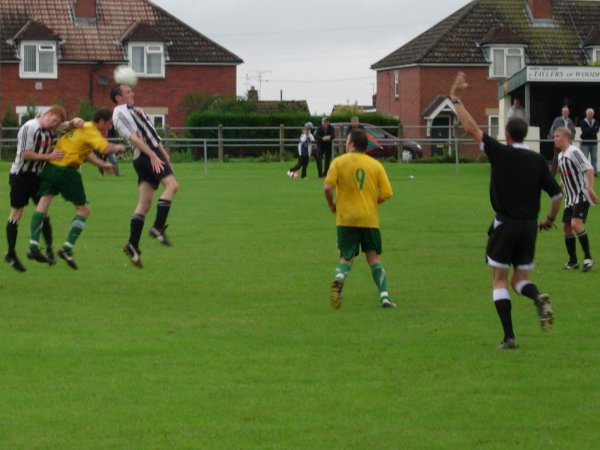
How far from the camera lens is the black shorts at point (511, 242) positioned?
10.8m

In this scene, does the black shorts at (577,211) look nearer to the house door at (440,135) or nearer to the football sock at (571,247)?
the football sock at (571,247)

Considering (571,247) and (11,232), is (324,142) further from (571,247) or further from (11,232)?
(11,232)

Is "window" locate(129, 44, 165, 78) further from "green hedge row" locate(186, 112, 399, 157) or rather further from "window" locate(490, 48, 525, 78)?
"window" locate(490, 48, 525, 78)

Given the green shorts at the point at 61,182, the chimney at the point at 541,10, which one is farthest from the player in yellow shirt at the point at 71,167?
the chimney at the point at 541,10

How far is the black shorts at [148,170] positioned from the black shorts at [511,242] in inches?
213

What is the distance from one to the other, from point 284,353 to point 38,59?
55.1 meters

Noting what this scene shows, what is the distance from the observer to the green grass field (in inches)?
322

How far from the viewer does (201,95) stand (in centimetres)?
6400

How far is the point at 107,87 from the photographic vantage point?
64312mm

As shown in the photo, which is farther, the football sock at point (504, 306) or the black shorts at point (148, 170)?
the black shorts at point (148, 170)

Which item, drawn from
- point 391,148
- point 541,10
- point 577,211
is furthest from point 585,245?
point 541,10

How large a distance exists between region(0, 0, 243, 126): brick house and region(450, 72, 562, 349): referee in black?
53.9 metres

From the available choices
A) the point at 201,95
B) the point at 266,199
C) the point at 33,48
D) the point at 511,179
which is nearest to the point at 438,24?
the point at 201,95

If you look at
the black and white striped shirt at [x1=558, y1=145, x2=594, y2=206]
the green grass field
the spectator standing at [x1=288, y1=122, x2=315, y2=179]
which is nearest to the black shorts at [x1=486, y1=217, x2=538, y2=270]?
the green grass field
